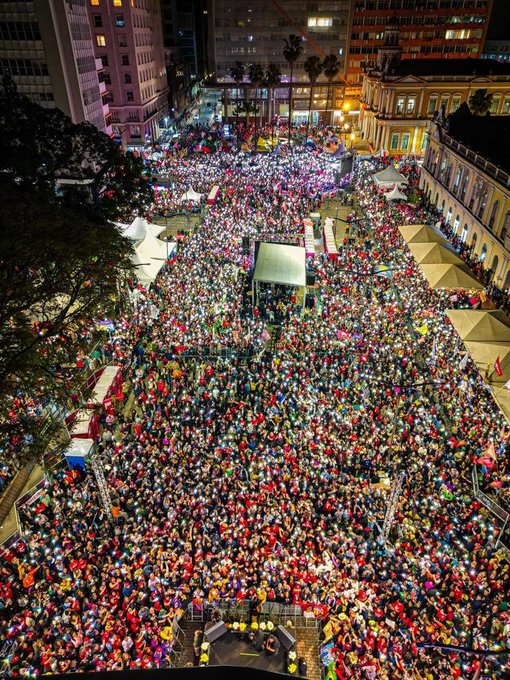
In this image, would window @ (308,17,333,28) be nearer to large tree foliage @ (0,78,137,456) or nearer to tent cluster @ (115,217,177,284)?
tent cluster @ (115,217,177,284)

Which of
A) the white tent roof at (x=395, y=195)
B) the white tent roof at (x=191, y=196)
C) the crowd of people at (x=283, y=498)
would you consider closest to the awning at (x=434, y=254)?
the crowd of people at (x=283, y=498)

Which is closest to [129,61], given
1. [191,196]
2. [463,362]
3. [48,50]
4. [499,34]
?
[48,50]

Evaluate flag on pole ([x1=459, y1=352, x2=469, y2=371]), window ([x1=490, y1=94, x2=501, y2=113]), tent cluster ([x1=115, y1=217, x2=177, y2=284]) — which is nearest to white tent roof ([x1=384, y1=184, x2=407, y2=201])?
tent cluster ([x1=115, y1=217, x2=177, y2=284])

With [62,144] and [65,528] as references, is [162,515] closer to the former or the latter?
[65,528]

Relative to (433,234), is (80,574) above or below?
below

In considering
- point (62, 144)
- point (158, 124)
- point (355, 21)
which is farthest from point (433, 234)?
point (355, 21)

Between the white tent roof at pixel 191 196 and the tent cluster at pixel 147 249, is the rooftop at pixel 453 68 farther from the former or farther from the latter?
the tent cluster at pixel 147 249
